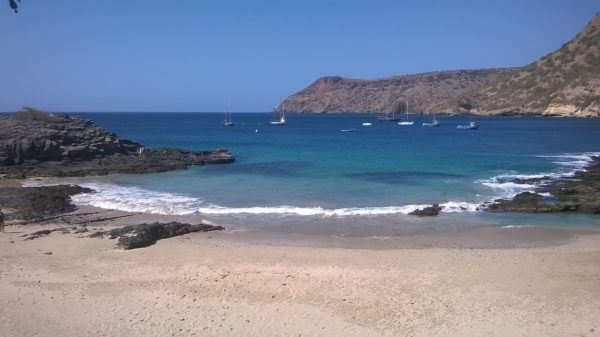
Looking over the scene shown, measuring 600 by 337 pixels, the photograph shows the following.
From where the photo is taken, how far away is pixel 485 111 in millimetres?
157500

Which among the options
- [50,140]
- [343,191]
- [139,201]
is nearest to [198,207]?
[139,201]

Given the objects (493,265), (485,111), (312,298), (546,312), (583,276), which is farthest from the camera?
(485,111)

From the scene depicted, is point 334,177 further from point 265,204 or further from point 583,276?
point 583,276

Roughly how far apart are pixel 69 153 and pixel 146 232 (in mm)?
24592

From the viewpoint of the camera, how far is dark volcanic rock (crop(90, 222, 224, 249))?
51.6 feet

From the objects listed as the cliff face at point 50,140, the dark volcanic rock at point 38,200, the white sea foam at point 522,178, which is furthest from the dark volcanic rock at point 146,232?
the cliff face at point 50,140

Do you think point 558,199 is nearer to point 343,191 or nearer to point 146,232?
point 343,191

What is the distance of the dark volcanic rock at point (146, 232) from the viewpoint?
1574 cm

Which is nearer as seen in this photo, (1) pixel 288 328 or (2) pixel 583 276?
(1) pixel 288 328

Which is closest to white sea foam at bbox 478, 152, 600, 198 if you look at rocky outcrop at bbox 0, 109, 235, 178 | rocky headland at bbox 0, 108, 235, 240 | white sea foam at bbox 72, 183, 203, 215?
white sea foam at bbox 72, 183, 203, 215

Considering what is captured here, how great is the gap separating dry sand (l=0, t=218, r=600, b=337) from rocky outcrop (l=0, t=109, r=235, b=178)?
19413 mm

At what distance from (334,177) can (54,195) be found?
1672 cm

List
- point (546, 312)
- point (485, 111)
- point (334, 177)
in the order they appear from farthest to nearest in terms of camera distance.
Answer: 1. point (485, 111)
2. point (334, 177)
3. point (546, 312)

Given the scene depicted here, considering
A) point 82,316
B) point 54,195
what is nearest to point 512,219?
point 82,316
